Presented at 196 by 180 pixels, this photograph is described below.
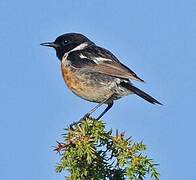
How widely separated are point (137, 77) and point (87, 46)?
138cm

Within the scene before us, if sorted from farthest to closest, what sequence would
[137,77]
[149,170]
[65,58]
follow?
1. [65,58]
2. [137,77]
3. [149,170]

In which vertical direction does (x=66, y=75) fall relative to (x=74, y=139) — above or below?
above

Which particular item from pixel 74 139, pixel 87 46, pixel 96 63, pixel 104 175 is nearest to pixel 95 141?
pixel 74 139

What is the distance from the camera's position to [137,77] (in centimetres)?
718

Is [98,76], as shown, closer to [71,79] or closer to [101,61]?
[101,61]

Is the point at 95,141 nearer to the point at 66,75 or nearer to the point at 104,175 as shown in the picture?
the point at 104,175

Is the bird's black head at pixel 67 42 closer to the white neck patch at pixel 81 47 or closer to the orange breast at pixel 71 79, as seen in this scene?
the white neck patch at pixel 81 47

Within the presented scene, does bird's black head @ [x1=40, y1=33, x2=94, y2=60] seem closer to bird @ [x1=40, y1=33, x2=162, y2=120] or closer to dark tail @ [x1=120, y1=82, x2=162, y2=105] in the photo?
bird @ [x1=40, y1=33, x2=162, y2=120]

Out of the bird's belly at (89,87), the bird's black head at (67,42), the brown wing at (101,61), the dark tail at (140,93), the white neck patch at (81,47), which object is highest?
the bird's black head at (67,42)

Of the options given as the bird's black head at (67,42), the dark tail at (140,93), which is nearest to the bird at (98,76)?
the dark tail at (140,93)

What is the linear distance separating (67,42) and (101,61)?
1029 mm

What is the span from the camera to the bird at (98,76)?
7445 millimetres

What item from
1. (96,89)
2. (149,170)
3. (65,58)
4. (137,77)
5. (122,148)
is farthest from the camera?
(65,58)

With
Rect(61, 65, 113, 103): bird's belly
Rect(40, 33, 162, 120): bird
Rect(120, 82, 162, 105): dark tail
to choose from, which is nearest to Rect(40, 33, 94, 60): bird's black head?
Rect(40, 33, 162, 120): bird
